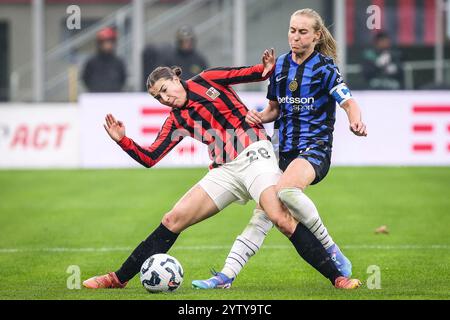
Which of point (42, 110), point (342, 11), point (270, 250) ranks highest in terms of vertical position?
point (342, 11)

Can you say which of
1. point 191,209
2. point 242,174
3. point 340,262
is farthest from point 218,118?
point 340,262

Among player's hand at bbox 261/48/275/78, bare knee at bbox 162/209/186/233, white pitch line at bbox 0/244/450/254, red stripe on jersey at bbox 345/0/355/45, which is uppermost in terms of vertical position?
red stripe on jersey at bbox 345/0/355/45

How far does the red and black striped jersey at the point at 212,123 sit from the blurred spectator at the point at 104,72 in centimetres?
1078

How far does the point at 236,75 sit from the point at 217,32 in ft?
41.8

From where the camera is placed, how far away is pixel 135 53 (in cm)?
1986

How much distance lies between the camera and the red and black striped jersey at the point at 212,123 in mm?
8164

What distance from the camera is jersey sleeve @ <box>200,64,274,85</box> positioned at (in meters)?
8.10

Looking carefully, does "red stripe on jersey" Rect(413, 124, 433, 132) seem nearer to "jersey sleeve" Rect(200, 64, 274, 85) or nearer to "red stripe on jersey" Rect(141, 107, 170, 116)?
"red stripe on jersey" Rect(141, 107, 170, 116)

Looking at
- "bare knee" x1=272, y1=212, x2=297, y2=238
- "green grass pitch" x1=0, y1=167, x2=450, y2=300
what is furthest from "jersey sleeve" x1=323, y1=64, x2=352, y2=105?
"green grass pitch" x1=0, y1=167, x2=450, y2=300

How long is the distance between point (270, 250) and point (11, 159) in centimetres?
897

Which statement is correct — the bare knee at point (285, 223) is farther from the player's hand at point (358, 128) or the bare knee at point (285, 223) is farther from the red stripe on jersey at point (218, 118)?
the player's hand at point (358, 128)

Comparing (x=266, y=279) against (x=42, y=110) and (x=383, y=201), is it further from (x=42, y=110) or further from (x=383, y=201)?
(x=42, y=110)

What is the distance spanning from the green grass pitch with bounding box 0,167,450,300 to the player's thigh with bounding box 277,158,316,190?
0.74 m

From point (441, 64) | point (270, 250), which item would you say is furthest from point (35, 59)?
point (270, 250)
